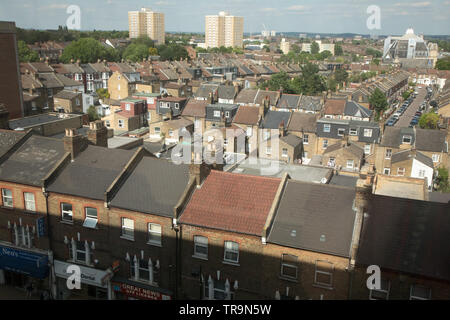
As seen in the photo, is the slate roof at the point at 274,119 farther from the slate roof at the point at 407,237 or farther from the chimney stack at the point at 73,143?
the slate roof at the point at 407,237

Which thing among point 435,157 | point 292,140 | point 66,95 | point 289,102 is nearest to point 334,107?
point 289,102

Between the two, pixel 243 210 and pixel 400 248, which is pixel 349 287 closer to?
pixel 400 248

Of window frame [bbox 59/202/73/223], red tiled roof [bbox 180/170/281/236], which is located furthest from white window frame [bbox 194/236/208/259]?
window frame [bbox 59/202/73/223]

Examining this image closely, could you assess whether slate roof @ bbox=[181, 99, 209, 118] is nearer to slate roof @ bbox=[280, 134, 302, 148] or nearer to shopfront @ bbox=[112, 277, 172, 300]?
slate roof @ bbox=[280, 134, 302, 148]

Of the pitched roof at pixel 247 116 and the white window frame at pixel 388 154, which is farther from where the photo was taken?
the pitched roof at pixel 247 116

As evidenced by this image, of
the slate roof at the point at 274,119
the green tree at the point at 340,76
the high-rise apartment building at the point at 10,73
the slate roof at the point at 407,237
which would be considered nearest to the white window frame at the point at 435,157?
the slate roof at the point at 274,119
